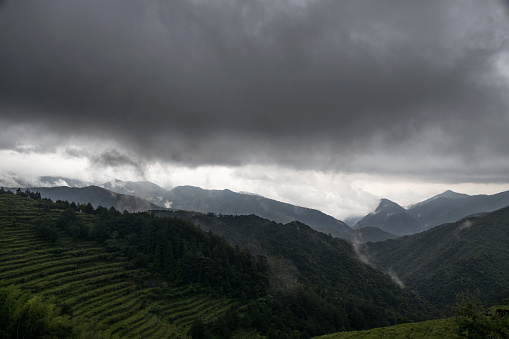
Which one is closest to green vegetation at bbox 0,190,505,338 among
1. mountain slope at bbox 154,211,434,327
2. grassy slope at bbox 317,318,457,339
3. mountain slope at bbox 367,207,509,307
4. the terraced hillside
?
the terraced hillside

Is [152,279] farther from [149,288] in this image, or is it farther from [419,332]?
[419,332]

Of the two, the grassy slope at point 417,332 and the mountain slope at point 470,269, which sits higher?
the grassy slope at point 417,332

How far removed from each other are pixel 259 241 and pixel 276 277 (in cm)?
5928

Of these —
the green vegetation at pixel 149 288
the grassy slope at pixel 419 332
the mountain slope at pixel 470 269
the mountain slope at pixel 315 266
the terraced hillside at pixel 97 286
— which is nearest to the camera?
the grassy slope at pixel 419 332

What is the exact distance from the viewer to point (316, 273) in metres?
130

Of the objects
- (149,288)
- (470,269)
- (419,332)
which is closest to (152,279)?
(149,288)

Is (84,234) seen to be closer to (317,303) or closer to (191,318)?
(191,318)

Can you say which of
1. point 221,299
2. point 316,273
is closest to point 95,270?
point 221,299

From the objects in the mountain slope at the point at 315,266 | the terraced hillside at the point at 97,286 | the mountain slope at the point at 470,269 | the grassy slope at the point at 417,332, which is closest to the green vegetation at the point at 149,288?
the terraced hillside at the point at 97,286

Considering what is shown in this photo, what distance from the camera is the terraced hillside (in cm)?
5234

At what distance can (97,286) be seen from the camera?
61094 mm

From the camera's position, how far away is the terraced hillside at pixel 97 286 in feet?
172

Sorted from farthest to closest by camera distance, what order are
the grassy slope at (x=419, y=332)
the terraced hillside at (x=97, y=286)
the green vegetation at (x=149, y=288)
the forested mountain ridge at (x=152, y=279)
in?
the forested mountain ridge at (x=152, y=279) → the terraced hillside at (x=97, y=286) → the green vegetation at (x=149, y=288) → the grassy slope at (x=419, y=332)

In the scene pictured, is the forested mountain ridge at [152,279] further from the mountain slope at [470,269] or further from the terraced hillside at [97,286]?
the mountain slope at [470,269]
